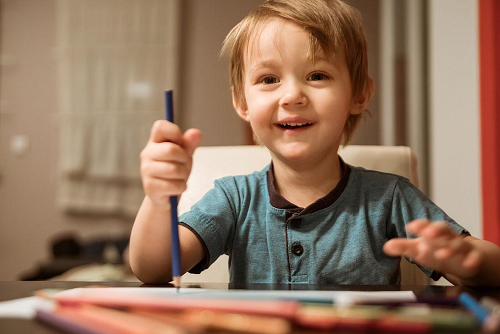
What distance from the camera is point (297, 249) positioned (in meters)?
0.80

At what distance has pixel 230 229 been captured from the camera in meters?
0.85

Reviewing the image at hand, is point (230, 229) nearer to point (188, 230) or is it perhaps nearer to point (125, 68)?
point (188, 230)

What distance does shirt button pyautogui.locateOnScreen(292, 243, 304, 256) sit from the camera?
0.80 metres

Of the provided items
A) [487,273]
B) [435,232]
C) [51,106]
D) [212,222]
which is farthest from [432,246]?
[51,106]

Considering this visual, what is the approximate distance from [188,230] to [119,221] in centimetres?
332

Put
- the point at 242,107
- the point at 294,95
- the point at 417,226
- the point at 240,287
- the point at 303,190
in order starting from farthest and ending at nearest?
the point at 242,107 < the point at 303,190 < the point at 294,95 < the point at 240,287 < the point at 417,226

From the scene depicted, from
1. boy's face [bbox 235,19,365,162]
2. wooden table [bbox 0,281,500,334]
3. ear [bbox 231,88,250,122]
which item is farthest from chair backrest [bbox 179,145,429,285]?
wooden table [bbox 0,281,500,334]

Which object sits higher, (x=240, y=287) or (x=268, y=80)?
(x=268, y=80)

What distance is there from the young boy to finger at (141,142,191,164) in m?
0.23

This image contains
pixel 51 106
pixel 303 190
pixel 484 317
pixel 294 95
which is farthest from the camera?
pixel 51 106

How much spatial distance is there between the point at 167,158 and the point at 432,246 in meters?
0.28

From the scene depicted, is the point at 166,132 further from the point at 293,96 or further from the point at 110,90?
the point at 110,90

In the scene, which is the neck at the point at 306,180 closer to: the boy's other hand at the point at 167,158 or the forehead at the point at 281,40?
the forehead at the point at 281,40

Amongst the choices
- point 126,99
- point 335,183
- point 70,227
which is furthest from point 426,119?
point 70,227
